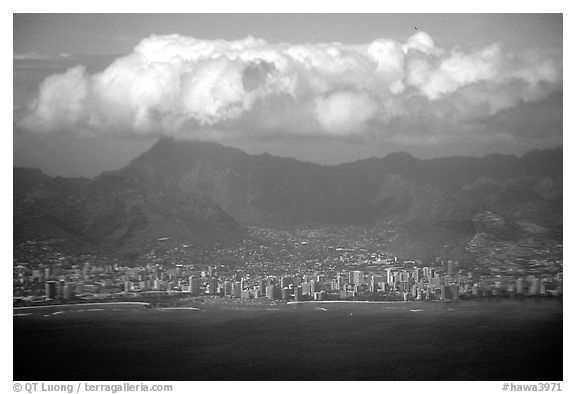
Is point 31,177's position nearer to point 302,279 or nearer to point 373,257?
point 302,279

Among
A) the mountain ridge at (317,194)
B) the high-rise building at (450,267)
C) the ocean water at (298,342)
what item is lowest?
the ocean water at (298,342)

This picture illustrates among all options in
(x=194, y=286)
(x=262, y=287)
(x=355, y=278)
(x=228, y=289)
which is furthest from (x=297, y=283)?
(x=194, y=286)

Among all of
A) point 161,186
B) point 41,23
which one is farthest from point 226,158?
Answer: point 41,23

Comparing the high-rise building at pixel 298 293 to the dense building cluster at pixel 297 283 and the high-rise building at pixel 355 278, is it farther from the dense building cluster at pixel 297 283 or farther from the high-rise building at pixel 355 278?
the high-rise building at pixel 355 278

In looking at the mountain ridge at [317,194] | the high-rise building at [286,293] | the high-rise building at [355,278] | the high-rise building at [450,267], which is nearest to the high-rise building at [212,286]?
the mountain ridge at [317,194]

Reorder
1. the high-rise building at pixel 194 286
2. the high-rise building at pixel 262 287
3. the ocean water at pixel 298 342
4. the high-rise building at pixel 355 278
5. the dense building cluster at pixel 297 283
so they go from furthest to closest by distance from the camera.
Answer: the high-rise building at pixel 355 278, the high-rise building at pixel 262 287, the high-rise building at pixel 194 286, the dense building cluster at pixel 297 283, the ocean water at pixel 298 342

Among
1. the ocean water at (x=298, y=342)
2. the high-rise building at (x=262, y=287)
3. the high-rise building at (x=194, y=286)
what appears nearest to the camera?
the ocean water at (x=298, y=342)

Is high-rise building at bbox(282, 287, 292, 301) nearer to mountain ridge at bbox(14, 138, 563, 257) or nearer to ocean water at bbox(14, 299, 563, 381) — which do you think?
ocean water at bbox(14, 299, 563, 381)

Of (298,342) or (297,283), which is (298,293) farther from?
(298,342)

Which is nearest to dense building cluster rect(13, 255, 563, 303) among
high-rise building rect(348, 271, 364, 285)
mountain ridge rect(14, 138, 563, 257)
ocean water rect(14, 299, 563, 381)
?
high-rise building rect(348, 271, 364, 285)
